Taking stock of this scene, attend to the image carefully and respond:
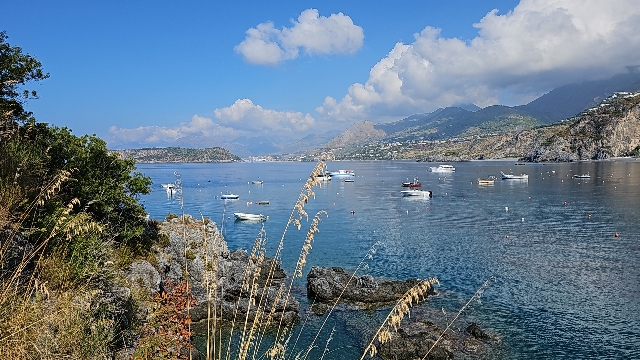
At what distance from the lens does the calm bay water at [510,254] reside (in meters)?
22.8

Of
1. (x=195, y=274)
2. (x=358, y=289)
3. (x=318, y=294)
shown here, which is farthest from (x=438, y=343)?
(x=195, y=274)

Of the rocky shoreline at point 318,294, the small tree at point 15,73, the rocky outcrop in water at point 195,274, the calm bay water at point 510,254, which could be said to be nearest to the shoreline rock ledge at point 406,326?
the rocky shoreline at point 318,294

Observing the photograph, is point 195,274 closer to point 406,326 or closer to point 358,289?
point 358,289

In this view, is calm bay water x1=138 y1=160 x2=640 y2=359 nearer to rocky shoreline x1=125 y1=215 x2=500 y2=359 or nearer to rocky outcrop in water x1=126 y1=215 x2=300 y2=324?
rocky shoreline x1=125 y1=215 x2=500 y2=359

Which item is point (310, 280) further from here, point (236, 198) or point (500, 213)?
point (236, 198)

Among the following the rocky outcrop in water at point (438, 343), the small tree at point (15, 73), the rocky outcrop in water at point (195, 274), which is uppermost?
the small tree at point (15, 73)

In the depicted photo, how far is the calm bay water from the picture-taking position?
22812 mm

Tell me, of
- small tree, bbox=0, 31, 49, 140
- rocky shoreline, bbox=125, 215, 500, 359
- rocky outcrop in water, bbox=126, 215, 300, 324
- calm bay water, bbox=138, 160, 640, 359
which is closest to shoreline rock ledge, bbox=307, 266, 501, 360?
rocky shoreline, bbox=125, 215, 500, 359

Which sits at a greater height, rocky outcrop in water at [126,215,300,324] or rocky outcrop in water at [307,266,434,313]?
rocky outcrop in water at [126,215,300,324]

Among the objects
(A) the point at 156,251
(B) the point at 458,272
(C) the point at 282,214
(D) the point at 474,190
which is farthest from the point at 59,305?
(D) the point at 474,190

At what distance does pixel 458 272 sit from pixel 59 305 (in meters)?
32.7

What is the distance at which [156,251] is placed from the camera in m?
25.6

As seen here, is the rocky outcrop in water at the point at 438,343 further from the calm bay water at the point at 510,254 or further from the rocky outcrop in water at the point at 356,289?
the rocky outcrop in water at the point at 356,289

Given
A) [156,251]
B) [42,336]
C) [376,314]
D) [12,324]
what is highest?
[12,324]
